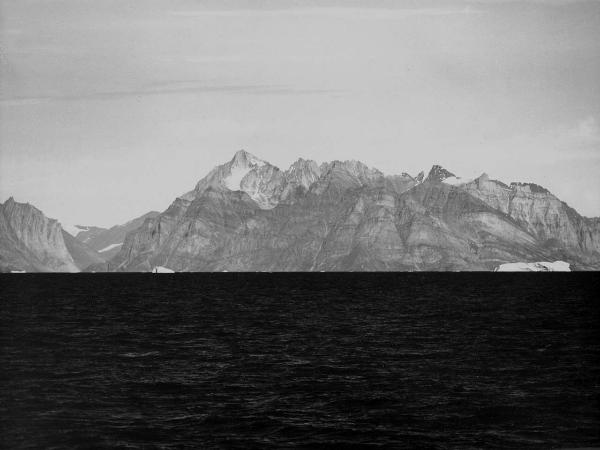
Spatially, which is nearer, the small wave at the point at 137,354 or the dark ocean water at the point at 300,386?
the dark ocean water at the point at 300,386

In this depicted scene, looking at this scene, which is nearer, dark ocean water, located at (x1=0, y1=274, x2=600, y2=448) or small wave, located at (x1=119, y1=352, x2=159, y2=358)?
dark ocean water, located at (x1=0, y1=274, x2=600, y2=448)

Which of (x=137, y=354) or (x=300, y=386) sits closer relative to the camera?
(x=300, y=386)

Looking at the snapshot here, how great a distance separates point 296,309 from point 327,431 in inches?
4111

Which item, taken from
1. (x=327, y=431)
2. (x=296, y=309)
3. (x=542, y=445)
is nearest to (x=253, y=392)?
(x=327, y=431)

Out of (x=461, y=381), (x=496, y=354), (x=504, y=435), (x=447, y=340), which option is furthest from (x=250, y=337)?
(x=504, y=435)

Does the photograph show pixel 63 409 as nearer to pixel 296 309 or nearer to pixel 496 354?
pixel 496 354

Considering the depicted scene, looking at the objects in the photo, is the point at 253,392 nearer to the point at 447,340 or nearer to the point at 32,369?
the point at 32,369

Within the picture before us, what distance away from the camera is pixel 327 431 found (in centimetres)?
4519

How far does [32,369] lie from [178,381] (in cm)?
1386

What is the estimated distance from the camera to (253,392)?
184ft

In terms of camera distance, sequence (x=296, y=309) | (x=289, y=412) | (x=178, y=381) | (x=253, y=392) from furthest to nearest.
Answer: (x=296, y=309) → (x=178, y=381) → (x=253, y=392) → (x=289, y=412)

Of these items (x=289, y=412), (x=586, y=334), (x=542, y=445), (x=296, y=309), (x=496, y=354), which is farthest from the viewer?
(x=296, y=309)

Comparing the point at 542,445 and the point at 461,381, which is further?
Answer: the point at 461,381

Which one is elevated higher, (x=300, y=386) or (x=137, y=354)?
(x=137, y=354)
